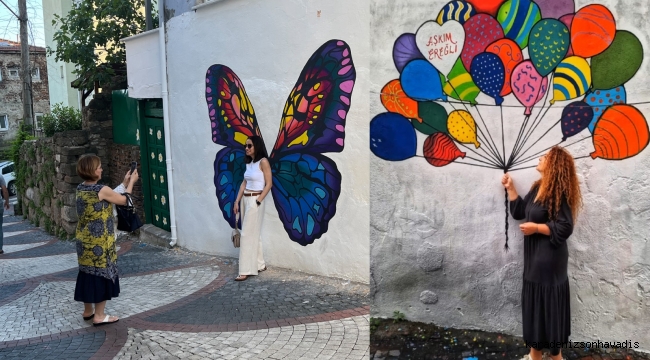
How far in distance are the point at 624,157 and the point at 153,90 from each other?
767 cm

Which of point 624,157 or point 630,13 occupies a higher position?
point 630,13

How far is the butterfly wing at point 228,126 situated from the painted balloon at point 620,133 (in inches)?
167

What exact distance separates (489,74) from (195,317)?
11.8ft

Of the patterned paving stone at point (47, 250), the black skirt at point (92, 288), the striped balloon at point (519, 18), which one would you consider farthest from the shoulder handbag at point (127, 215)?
the patterned paving stone at point (47, 250)

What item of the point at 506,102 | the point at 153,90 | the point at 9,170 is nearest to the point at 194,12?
the point at 153,90

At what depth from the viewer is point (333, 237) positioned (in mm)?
6297

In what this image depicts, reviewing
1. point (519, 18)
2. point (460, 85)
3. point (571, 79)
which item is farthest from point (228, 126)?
point (571, 79)

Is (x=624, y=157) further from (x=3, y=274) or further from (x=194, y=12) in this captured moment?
(x=3, y=274)

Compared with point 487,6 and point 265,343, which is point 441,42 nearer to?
point 487,6

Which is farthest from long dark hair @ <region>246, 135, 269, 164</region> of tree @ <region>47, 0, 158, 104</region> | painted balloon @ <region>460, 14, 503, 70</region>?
tree @ <region>47, 0, 158, 104</region>

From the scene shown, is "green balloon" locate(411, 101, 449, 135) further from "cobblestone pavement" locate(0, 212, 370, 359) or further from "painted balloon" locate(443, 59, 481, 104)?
"cobblestone pavement" locate(0, 212, 370, 359)

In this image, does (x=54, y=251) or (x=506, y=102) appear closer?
(x=506, y=102)

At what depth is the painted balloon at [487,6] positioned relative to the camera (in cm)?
416

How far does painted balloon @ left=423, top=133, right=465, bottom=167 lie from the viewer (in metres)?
4.45
